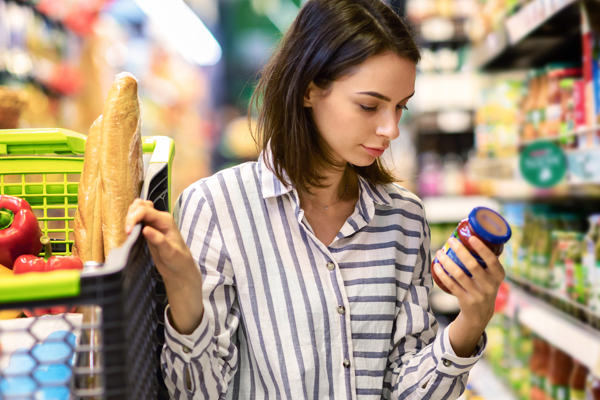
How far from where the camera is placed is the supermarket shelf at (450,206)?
401 centimetres

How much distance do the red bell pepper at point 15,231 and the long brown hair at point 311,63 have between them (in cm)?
51

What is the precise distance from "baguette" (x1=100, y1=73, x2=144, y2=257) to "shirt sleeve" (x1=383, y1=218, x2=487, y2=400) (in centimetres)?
65

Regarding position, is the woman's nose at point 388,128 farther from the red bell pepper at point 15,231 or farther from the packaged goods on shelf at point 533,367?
the packaged goods on shelf at point 533,367

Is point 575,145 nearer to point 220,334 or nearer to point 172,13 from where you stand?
point 220,334

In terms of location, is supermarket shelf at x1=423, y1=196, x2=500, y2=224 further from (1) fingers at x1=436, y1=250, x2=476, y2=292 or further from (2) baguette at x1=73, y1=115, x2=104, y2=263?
(2) baguette at x1=73, y1=115, x2=104, y2=263

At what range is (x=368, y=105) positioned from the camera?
112 centimetres

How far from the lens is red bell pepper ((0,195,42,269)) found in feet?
3.41

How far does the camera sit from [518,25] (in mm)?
2080

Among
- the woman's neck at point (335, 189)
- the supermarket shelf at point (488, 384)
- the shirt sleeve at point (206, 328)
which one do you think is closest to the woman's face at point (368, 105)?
the woman's neck at point (335, 189)

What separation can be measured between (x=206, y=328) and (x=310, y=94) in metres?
0.56

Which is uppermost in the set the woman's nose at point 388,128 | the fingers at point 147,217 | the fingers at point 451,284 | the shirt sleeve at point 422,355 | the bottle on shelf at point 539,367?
the woman's nose at point 388,128

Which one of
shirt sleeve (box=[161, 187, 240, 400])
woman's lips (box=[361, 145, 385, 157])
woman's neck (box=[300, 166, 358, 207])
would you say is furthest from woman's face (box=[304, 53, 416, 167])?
shirt sleeve (box=[161, 187, 240, 400])

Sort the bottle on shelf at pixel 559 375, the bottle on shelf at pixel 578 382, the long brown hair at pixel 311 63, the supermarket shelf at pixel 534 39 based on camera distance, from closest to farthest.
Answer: the long brown hair at pixel 311 63 < the supermarket shelf at pixel 534 39 < the bottle on shelf at pixel 578 382 < the bottle on shelf at pixel 559 375

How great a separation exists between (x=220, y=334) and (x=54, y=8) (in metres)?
3.55
